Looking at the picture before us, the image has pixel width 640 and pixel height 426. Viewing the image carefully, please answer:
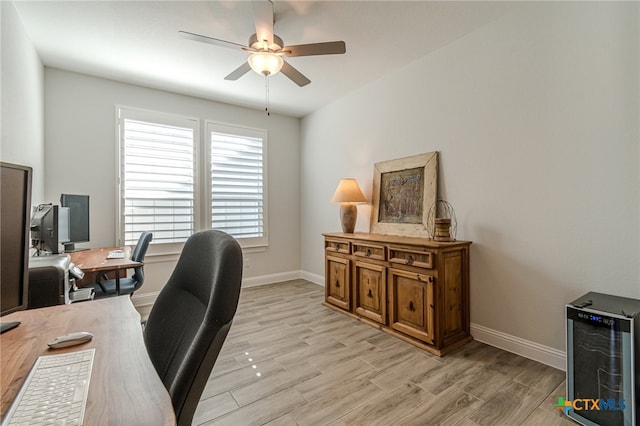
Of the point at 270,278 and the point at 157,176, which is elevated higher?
the point at 157,176

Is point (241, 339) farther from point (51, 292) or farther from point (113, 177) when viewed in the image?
point (113, 177)

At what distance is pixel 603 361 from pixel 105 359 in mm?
2389

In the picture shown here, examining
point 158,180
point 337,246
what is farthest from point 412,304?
point 158,180

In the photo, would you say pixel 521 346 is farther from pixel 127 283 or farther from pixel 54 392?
pixel 127 283

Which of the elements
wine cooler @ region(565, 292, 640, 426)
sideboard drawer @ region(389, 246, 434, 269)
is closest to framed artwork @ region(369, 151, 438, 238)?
sideboard drawer @ region(389, 246, 434, 269)

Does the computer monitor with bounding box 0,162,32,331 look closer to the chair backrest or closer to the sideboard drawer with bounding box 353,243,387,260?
the chair backrest

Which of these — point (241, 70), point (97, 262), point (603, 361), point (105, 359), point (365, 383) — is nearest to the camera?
point (105, 359)

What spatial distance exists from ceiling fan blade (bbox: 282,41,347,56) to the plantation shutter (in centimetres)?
246

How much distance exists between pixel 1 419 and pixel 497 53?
11.4ft

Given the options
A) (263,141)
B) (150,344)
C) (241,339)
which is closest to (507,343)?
(241,339)

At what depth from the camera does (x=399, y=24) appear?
101 inches

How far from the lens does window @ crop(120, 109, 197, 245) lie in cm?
371

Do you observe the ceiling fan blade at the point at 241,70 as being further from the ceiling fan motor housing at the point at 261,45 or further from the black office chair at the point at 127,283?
the black office chair at the point at 127,283

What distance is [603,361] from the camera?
161 centimetres
